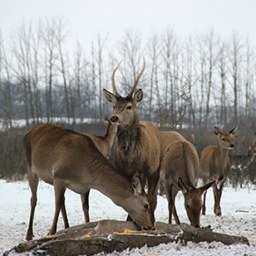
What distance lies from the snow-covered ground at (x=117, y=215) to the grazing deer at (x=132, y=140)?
6.53ft

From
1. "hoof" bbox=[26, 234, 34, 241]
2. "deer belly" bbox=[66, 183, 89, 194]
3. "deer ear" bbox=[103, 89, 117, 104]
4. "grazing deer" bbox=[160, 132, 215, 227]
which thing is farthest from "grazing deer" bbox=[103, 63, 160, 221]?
"hoof" bbox=[26, 234, 34, 241]

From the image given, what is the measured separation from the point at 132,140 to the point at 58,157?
135cm

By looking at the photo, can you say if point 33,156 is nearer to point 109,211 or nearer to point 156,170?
point 156,170

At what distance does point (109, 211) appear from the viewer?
14109mm

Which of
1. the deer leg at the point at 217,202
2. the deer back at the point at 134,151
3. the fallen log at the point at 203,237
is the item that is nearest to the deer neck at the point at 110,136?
the deer leg at the point at 217,202

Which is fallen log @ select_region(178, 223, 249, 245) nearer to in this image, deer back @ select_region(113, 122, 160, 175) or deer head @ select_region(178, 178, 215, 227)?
deer head @ select_region(178, 178, 215, 227)

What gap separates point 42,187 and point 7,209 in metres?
5.47

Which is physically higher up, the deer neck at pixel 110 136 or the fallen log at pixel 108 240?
the deer neck at pixel 110 136

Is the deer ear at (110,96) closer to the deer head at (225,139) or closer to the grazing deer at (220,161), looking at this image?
the grazing deer at (220,161)

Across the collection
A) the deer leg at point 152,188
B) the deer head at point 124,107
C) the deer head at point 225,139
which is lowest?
the deer leg at point 152,188

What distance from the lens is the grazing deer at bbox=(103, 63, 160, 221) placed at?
880 cm

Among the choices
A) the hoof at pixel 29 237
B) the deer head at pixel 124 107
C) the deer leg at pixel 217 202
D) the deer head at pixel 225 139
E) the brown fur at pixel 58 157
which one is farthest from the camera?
the deer head at pixel 225 139

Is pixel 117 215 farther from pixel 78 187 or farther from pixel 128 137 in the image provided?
pixel 128 137

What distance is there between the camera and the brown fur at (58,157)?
9164 millimetres
